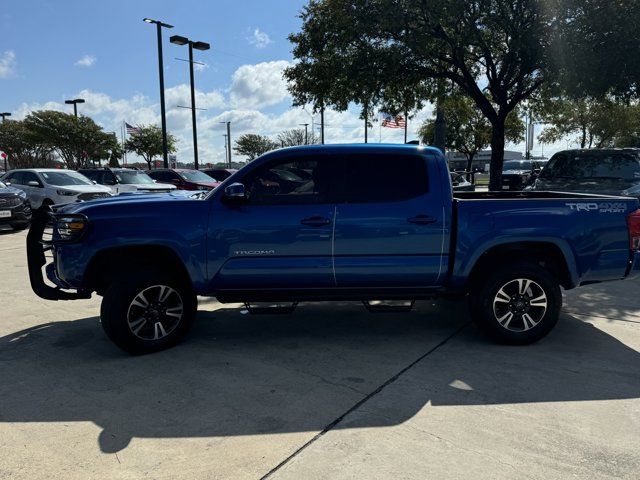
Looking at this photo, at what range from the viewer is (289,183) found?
4637 mm

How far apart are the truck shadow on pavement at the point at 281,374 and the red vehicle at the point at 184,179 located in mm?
13117

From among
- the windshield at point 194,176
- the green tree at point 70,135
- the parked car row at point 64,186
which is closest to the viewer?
the parked car row at point 64,186

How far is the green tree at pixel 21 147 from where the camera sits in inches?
1719

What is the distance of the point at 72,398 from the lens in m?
3.74

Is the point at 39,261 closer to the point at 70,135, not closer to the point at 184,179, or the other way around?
the point at 184,179

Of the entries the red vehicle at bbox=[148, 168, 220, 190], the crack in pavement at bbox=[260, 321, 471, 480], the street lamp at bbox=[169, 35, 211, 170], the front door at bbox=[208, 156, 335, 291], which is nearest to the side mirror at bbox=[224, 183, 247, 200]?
the front door at bbox=[208, 156, 335, 291]

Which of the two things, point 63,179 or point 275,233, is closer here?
point 275,233

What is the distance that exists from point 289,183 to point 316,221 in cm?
45

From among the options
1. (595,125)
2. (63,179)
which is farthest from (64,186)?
(595,125)

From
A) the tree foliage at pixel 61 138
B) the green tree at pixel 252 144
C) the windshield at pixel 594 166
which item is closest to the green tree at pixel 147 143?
the tree foliage at pixel 61 138

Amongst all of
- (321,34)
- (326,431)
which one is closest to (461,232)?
(326,431)

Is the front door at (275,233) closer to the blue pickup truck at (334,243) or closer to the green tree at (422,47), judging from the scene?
the blue pickup truck at (334,243)

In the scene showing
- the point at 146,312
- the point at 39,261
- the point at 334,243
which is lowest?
the point at 146,312

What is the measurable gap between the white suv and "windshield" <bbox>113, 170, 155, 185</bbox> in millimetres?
1591
